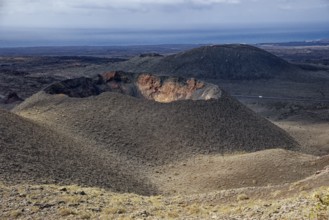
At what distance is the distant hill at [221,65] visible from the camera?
8919cm

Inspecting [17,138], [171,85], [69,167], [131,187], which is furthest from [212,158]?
[171,85]

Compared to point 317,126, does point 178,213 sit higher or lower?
higher

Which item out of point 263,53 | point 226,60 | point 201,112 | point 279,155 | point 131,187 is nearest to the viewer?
point 131,187

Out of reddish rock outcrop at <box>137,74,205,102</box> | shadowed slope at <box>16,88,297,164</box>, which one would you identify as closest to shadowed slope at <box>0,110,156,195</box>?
shadowed slope at <box>16,88,297,164</box>

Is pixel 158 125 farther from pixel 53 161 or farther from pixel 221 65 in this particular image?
pixel 221 65

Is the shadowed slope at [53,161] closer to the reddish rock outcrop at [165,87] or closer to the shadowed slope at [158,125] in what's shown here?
the shadowed slope at [158,125]

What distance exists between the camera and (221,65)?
9225cm

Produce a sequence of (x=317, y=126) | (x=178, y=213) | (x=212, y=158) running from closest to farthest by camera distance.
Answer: (x=178, y=213)
(x=212, y=158)
(x=317, y=126)

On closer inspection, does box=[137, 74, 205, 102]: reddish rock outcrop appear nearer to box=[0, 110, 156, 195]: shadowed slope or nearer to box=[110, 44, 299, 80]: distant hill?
box=[0, 110, 156, 195]: shadowed slope

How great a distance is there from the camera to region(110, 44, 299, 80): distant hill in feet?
293

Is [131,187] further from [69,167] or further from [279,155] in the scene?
[279,155]

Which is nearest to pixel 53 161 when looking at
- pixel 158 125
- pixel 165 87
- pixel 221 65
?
pixel 158 125

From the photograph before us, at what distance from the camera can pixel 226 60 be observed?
93.6m

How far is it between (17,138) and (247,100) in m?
46.3
